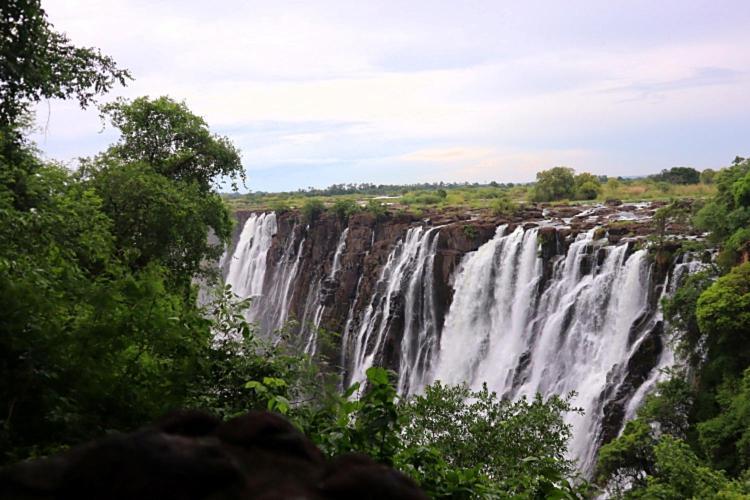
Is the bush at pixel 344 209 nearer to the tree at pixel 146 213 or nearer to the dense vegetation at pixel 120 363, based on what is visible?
the tree at pixel 146 213

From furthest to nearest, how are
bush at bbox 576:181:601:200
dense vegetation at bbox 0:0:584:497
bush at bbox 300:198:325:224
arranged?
bush at bbox 576:181:601:200, bush at bbox 300:198:325:224, dense vegetation at bbox 0:0:584:497

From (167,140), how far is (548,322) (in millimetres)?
15229

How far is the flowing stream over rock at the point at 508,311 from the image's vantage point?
18.6 metres

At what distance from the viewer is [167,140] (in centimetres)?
1933

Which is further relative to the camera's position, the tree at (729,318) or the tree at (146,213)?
the tree at (146,213)

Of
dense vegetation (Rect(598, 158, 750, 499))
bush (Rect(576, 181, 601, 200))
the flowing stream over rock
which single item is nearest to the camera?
dense vegetation (Rect(598, 158, 750, 499))

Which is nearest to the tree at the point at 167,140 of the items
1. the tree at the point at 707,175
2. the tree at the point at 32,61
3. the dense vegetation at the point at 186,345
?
the dense vegetation at the point at 186,345

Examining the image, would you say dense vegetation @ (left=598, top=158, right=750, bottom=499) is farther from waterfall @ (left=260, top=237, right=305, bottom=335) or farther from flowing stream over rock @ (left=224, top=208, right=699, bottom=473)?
waterfall @ (left=260, top=237, right=305, bottom=335)

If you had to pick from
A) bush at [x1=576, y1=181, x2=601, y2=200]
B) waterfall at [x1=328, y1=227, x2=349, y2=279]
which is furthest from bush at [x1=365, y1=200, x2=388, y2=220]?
bush at [x1=576, y1=181, x2=601, y2=200]

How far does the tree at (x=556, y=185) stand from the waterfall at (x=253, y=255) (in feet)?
72.6

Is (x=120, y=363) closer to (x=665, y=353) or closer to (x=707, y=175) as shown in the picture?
(x=665, y=353)

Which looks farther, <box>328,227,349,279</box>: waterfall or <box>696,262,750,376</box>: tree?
<box>328,227,349,279</box>: waterfall

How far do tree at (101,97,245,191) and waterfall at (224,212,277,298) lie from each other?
29332 mm

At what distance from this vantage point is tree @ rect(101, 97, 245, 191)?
739 inches
